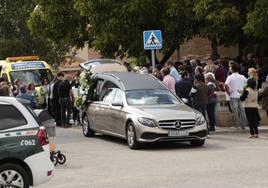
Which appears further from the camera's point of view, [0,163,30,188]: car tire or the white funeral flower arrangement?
the white funeral flower arrangement

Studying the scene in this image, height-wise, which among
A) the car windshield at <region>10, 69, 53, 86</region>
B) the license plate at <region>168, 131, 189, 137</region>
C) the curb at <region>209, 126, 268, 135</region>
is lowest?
the curb at <region>209, 126, 268, 135</region>

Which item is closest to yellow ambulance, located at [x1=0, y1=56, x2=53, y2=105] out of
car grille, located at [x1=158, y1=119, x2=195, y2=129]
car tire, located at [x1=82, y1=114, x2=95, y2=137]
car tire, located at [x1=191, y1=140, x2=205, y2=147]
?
car tire, located at [x1=82, y1=114, x2=95, y2=137]

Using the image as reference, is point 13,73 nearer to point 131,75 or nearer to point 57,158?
point 131,75

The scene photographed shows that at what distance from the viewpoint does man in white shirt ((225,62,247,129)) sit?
19.7 m

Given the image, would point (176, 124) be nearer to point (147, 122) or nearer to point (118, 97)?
point (147, 122)

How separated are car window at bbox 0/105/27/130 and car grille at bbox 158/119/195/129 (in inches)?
246

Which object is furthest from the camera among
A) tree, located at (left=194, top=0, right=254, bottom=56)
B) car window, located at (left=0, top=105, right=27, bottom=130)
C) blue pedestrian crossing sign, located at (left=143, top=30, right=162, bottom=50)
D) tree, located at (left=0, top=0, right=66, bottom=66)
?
tree, located at (left=0, top=0, right=66, bottom=66)

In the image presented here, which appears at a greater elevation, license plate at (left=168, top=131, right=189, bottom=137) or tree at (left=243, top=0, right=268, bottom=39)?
tree at (left=243, top=0, right=268, bottom=39)

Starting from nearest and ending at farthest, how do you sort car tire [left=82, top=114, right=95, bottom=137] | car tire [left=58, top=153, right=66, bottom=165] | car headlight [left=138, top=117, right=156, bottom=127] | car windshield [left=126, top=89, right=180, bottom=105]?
car tire [left=58, top=153, right=66, bottom=165] → car headlight [left=138, top=117, right=156, bottom=127] → car windshield [left=126, top=89, right=180, bottom=105] → car tire [left=82, top=114, right=95, bottom=137]

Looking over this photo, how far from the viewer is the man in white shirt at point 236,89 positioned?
19.7m

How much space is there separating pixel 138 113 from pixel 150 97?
3.77 ft

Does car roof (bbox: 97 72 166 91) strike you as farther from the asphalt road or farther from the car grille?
the car grille

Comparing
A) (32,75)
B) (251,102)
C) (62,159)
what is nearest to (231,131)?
(251,102)

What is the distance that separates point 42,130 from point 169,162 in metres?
4.45
